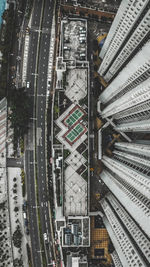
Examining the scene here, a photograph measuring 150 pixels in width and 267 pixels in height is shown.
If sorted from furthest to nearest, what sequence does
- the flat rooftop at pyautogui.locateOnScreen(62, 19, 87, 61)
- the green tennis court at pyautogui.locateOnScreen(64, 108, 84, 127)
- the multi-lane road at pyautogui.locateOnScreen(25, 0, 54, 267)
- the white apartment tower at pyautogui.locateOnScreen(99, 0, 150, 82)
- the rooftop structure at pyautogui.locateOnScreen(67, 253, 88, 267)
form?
the multi-lane road at pyautogui.locateOnScreen(25, 0, 54, 267) < the green tennis court at pyautogui.locateOnScreen(64, 108, 84, 127) < the flat rooftop at pyautogui.locateOnScreen(62, 19, 87, 61) < the rooftop structure at pyautogui.locateOnScreen(67, 253, 88, 267) < the white apartment tower at pyautogui.locateOnScreen(99, 0, 150, 82)

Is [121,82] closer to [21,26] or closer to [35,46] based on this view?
[35,46]

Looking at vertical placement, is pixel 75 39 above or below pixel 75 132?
above

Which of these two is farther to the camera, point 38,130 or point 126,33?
point 38,130

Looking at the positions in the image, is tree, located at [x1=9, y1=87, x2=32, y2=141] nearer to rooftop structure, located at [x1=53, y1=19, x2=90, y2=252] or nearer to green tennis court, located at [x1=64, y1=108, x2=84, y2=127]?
rooftop structure, located at [x1=53, y1=19, x2=90, y2=252]

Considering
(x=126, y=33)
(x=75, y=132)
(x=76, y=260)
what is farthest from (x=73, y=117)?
(x=76, y=260)

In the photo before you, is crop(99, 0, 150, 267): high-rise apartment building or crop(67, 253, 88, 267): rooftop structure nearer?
crop(99, 0, 150, 267): high-rise apartment building

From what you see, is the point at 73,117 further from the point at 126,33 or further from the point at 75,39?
the point at 126,33

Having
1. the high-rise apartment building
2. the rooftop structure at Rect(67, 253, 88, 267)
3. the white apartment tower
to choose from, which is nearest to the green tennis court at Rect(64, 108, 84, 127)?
the high-rise apartment building

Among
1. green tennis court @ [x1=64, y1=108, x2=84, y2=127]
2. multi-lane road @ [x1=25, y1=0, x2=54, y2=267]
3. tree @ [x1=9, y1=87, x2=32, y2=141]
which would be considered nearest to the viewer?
green tennis court @ [x1=64, y1=108, x2=84, y2=127]
